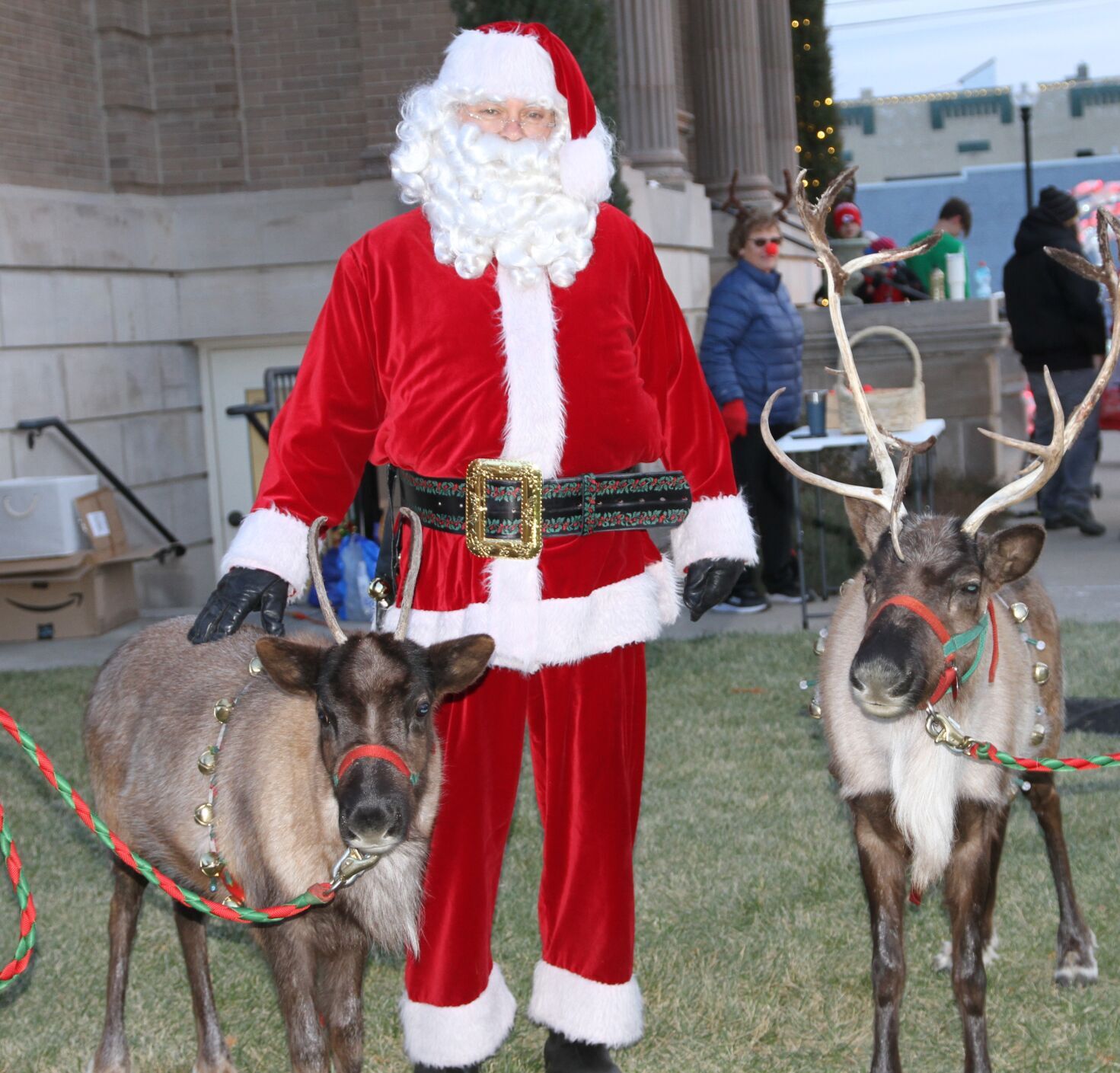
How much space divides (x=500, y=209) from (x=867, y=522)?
125 centimetres

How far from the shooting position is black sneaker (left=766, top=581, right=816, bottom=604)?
394 inches

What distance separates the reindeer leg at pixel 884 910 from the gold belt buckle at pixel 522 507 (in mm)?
1081

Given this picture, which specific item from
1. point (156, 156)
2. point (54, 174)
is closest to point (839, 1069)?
point (54, 174)

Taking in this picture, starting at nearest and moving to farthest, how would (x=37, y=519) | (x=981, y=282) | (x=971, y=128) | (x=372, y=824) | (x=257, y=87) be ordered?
(x=372, y=824)
(x=37, y=519)
(x=257, y=87)
(x=981, y=282)
(x=971, y=128)

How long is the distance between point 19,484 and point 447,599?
6858 millimetres

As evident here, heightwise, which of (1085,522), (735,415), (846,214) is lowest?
(1085,522)

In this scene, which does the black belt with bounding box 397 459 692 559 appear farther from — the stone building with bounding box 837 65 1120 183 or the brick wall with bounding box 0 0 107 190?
the stone building with bounding box 837 65 1120 183

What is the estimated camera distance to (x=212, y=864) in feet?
→ 11.6

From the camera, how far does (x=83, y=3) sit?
37.6ft

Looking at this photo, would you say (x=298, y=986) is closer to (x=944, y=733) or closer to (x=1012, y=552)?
(x=944, y=733)

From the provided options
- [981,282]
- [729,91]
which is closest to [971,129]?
[729,91]

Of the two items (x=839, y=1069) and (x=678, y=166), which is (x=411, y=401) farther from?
(x=678, y=166)

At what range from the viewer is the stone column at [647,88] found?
13.3 m

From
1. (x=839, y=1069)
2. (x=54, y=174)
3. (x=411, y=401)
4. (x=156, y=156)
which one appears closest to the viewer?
(x=411, y=401)
